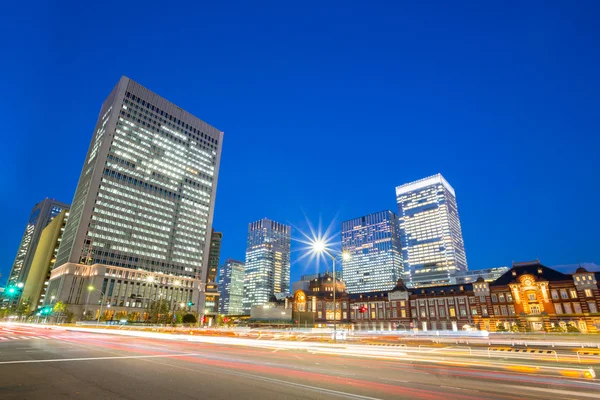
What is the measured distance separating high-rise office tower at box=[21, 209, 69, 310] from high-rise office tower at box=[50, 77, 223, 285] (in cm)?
4141

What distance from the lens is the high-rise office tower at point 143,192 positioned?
438ft

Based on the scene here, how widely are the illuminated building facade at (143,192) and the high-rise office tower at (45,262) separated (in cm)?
4331

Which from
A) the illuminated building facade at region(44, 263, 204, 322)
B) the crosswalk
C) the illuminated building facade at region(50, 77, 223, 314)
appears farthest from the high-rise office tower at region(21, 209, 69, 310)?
the crosswalk

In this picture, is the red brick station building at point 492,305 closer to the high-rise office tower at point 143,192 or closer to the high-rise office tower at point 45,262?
the high-rise office tower at point 143,192

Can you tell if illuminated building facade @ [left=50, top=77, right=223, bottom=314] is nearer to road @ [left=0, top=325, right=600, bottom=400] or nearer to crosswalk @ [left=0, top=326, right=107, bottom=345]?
crosswalk @ [left=0, top=326, right=107, bottom=345]

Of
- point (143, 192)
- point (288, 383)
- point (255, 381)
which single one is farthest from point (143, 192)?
point (288, 383)

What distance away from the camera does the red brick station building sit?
73000 mm

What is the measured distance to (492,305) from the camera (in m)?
84.9

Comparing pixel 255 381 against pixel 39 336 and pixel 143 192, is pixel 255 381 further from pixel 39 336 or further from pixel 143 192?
pixel 143 192

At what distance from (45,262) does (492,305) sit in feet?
725

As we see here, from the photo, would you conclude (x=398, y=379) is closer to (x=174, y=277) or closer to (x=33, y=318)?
(x=174, y=277)

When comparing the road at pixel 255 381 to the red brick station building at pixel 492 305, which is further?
the red brick station building at pixel 492 305

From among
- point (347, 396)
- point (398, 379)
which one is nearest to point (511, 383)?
point (398, 379)

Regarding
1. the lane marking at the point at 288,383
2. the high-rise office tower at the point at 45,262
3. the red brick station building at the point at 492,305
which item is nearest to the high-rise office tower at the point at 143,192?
the high-rise office tower at the point at 45,262
